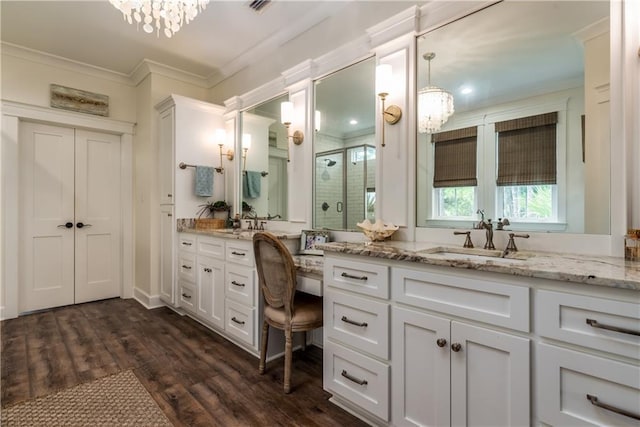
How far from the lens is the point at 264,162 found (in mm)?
3318

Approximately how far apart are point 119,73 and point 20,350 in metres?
3.28

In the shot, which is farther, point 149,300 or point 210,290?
point 149,300

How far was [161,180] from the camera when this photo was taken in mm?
3727

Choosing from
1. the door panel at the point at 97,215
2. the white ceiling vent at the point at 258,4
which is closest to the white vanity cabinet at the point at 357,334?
the white ceiling vent at the point at 258,4

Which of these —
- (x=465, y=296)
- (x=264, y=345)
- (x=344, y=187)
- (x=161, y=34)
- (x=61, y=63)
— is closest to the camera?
(x=465, y=296)

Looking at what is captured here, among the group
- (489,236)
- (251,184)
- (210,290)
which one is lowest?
(210,290)

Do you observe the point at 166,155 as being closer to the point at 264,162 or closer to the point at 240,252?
the point at 264,162

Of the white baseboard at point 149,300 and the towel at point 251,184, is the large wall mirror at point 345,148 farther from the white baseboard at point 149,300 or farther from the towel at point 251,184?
the white baseboard at point 149,300

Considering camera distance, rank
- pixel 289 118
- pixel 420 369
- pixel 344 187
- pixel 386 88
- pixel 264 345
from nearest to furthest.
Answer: pixel 420 369
pixel 386 88
pixel 264 345
pixel 344 187
pixel 289 118

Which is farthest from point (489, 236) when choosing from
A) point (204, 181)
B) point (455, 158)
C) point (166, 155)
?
point (166, 155)

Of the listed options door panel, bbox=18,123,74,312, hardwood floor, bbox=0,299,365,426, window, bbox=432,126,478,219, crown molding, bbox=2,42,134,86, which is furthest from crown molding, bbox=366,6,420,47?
door panel, bbox=18,123,74,312

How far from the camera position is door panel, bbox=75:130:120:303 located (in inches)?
153

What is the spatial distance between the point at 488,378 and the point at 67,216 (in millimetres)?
4609

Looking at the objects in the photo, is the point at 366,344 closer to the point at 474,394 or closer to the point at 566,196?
the point at 474,394
